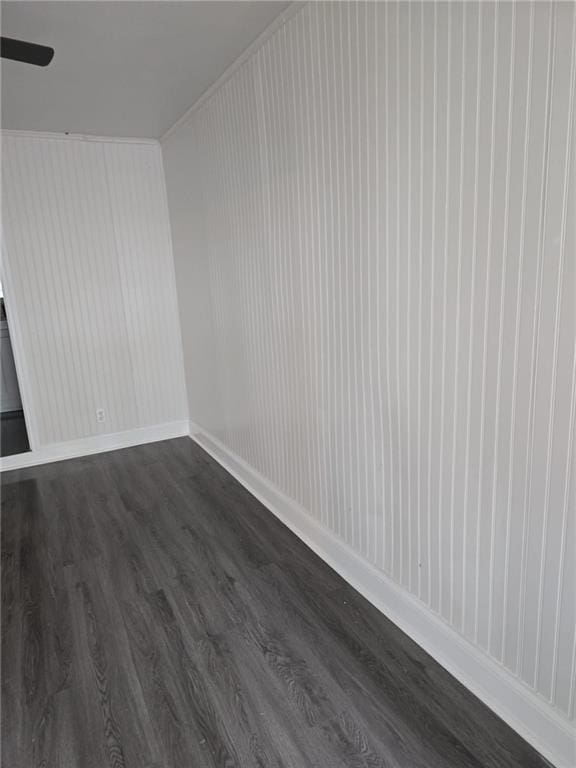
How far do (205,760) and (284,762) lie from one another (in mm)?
243

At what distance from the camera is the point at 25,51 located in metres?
1.92

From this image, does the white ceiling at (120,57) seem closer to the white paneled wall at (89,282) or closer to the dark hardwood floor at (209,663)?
the white paneled wall at (89,282)

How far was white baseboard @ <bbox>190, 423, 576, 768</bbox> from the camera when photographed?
1.48 m

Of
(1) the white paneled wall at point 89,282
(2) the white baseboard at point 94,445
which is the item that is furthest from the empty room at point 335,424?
(2) the white baseboard at point 94,445

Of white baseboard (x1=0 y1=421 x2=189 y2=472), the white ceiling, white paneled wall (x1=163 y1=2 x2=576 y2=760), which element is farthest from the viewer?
white baseboard (x1=0 y1=421 x2=189 y2=472)

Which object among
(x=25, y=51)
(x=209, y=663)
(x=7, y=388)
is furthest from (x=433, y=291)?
(x=7, y=388)

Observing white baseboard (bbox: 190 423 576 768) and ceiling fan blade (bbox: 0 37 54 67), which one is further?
ceiling fan blade (bbox: 0 37 54 67)

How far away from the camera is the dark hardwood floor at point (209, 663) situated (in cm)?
157

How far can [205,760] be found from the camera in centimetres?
154

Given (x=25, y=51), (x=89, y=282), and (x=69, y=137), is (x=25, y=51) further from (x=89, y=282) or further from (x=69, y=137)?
(x=89, y=282)

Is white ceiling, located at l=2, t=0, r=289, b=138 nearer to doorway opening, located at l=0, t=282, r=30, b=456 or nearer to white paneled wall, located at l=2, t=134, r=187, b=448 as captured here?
white paneled wall, located at l=2, t=134, r=187, b=448

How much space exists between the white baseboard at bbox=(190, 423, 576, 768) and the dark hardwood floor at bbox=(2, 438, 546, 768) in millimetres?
40

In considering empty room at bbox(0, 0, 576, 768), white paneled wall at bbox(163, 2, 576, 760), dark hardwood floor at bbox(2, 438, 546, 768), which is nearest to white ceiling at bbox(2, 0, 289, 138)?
empty room at bbox(0, 0, 576, 768)

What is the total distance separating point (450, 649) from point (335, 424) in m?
0.99
